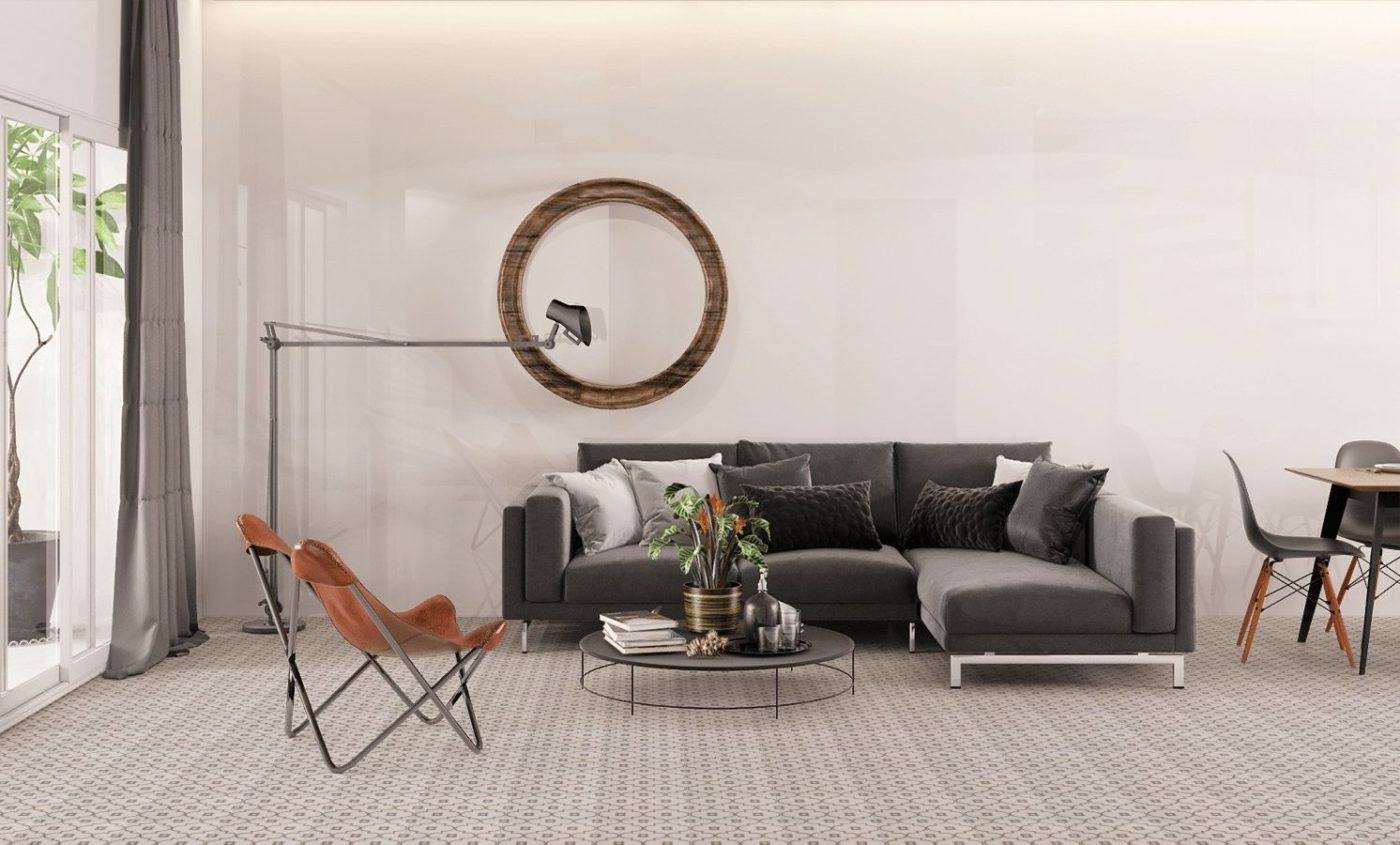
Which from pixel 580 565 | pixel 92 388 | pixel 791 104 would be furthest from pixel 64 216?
pixel 791 104

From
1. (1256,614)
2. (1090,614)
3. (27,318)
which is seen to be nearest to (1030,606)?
(1090,614)

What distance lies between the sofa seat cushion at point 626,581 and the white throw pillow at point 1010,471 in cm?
136

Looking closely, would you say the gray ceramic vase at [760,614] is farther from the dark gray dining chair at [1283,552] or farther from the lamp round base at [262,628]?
the lamp round base at [262,628]

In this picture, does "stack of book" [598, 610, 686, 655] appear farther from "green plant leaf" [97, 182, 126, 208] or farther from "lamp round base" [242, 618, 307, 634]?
"green plant leaf" [97, 182, 126, 208]

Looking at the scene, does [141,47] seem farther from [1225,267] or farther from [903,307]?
[1225,267]

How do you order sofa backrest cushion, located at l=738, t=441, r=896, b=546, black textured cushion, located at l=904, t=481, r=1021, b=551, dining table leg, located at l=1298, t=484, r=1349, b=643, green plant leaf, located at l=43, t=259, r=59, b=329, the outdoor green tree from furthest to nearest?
sofa backrest cushion, located at l=738, t=441, r=896, b=546 < black textured cushion, located at l=904, t=481, r=1021, b=551 < dining table leg, located at l=1298, t=484, r=1349, b=643 < green plant leaf, located at l=43, t=259, r=59, b=329 < the outdoor green tree

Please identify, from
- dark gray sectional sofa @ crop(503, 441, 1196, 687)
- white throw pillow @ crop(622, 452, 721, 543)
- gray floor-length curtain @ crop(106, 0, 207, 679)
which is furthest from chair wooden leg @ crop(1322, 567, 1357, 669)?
gray floor-length curtain @ crop(106, 0, 207, 679)

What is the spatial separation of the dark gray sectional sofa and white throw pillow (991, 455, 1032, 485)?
0.14 metres

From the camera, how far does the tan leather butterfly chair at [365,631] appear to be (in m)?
3.70

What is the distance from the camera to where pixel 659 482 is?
5.86 meters

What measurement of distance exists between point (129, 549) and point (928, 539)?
350 centimetres

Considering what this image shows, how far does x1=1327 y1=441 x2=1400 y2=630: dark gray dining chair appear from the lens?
5.60 m

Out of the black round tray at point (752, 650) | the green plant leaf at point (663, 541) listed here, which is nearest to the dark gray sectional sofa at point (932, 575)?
the green plant leaf at point (663, 541)

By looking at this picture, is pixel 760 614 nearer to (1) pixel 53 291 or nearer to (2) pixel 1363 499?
(1) pixel 53 291
